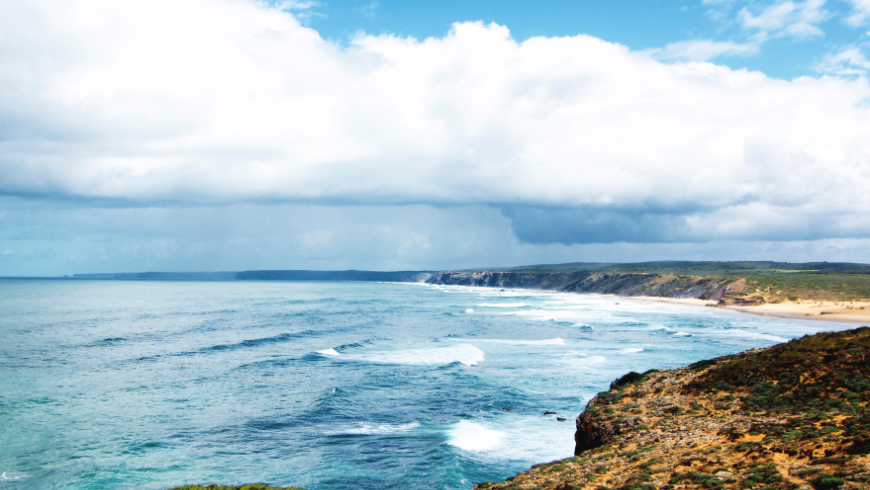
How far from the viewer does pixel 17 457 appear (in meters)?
20.6

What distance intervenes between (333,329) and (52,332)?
104 ft

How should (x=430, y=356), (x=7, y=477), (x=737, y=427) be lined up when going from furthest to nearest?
(x=430, y=356) → (x=7, y=477) → (x=737, y=427)

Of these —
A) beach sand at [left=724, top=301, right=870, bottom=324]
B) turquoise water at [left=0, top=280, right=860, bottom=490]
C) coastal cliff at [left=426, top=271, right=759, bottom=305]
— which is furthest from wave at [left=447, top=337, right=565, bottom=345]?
coastal cliff at [left=426, top=271, right=759, bottom=305]

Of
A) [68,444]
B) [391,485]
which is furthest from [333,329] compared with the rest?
[391,485]

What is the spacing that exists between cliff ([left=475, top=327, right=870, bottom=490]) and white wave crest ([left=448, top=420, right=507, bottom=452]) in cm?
528

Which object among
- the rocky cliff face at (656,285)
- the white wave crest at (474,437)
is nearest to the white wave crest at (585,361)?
the white wave crest at (474,437)

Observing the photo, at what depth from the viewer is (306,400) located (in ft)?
96.8

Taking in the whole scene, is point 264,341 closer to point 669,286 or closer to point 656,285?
point 669,286

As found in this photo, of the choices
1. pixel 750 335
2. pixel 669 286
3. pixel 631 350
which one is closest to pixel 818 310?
pixel 750 335

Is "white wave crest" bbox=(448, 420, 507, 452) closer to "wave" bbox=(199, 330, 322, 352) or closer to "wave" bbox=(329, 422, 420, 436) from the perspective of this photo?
"wave" bbox=(329, 422, 420, 436)

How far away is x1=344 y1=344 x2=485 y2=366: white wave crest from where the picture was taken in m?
40.9

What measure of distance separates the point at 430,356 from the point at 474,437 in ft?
69.9

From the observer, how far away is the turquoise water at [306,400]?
19.6m

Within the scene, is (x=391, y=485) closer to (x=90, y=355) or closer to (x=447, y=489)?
(x=447, y=489)
